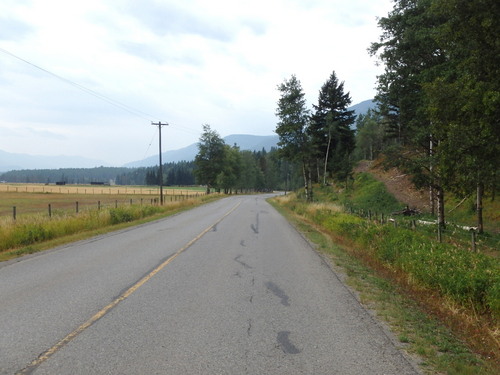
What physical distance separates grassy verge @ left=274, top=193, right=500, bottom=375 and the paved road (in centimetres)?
43

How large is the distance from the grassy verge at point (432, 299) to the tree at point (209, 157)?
69155 millimetres

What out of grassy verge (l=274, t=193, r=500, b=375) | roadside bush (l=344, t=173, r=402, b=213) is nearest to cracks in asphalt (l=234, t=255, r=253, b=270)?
grassy verge (l=274, t=193, r=500, b=375)

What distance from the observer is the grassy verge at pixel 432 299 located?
4320 millimetres

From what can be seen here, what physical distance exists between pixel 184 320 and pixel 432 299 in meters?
4.40

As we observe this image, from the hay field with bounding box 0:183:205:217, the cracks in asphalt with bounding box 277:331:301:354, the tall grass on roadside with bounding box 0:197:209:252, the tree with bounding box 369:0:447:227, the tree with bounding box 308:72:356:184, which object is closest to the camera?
the cracks in asphalt with bounding box 277:331:301:354

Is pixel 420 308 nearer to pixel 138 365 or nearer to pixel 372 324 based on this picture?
pixel 372 324

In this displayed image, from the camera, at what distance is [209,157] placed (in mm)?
79250

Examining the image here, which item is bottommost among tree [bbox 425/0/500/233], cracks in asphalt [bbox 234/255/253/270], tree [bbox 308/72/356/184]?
cracks in asphalt [bbox 234/255/253/270]

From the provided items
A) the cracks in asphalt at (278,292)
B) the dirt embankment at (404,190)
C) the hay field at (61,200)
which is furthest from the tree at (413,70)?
the hay field at (61,200)

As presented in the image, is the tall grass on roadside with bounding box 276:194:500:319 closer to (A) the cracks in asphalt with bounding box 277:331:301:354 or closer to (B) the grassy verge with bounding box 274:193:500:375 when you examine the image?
(B) the grassy verge with bounding box 274:193:500:375

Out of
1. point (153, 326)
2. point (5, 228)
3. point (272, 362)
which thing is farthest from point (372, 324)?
point (5, 228)

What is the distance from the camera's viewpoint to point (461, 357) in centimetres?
420

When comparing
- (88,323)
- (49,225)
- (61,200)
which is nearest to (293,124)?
(49,225)

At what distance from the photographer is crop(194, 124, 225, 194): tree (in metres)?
78.2
